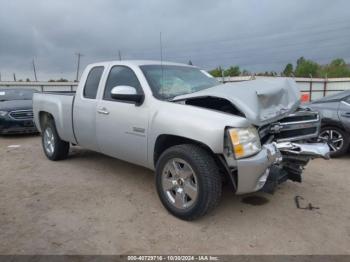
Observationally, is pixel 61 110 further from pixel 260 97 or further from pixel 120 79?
pixel 260 97

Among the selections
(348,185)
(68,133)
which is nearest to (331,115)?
(348,185)

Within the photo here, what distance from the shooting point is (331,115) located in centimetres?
656

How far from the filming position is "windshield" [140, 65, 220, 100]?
14.4 feet

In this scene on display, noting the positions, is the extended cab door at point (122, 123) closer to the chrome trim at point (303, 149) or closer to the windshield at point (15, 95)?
the chrome trim at point (303, 149)

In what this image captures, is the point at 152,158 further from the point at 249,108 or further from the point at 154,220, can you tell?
the point at 249,108

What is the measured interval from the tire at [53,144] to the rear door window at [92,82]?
133 cm

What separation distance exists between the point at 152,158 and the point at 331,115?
4.14 meters

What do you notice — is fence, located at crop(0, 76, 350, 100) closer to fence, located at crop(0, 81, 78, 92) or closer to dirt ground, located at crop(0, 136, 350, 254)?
fence, located at crop(0, 81, 78, 92)

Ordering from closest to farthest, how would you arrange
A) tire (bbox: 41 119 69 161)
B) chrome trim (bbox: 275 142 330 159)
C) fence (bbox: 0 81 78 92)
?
chrome trim (bbox: 275 142 330 159)
tire (bbox: 41 119 69 161)
fence (bbox: 0 81 78 92)

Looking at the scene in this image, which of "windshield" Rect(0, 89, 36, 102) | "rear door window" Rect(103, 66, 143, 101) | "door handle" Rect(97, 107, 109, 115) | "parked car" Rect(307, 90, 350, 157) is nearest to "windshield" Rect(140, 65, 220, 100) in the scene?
"rear door window" Rect(103, 66, 143, 101)

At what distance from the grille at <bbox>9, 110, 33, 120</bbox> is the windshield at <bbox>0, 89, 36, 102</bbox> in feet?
4.67

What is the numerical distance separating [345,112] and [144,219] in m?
4.66

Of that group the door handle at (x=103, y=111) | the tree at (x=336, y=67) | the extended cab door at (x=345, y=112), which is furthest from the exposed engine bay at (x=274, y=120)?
the tree at (x=336, y=67)

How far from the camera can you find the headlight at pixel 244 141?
3350 mm
